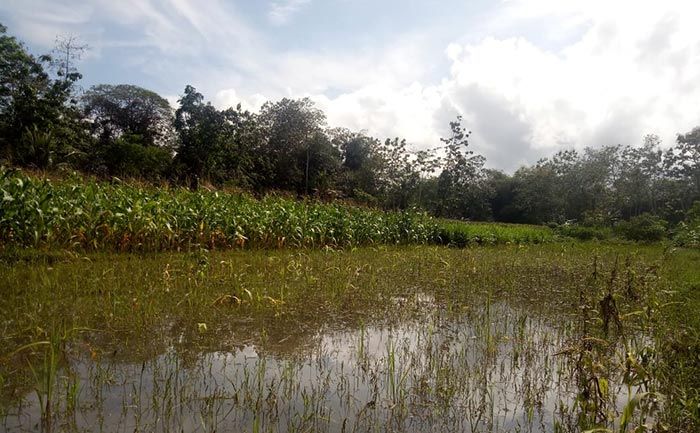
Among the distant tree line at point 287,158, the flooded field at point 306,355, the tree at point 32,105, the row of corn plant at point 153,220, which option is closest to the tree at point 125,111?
the distant tree line at point 287,158

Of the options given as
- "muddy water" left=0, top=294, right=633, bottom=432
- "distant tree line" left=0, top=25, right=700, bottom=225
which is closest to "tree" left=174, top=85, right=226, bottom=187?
"distant tree line" left=0, top=25, right=700, bottom=225

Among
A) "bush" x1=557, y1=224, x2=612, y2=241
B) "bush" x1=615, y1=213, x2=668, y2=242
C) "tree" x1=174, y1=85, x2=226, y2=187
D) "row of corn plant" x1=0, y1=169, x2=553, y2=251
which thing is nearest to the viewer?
"row of corn plant" x1=0, y1=169, x2=553, y2=251

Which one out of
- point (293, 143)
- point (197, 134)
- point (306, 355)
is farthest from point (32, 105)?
point (306, 355)

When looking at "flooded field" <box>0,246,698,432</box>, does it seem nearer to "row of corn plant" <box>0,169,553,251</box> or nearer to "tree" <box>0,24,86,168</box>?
"row of corn plant" <box>0,169,553,251</box>

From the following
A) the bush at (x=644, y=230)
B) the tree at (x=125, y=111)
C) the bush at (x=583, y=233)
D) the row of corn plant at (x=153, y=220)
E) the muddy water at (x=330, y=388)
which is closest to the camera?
the muddy water at (x=330, y=388)

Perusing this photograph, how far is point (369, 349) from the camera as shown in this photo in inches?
148

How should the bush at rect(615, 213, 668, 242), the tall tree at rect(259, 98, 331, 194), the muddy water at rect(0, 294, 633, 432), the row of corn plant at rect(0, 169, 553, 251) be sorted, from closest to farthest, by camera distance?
the muddy water at rect(0, 294, 633, 432)
the row of corn plant at rect(0, 169, 553, 251)
the bush at rect(615, 213, 668, 242)
the tall tree at rect(259, 98, 331, 194)

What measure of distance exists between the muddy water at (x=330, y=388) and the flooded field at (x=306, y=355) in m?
0.01

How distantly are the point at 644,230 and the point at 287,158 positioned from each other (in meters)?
20.6

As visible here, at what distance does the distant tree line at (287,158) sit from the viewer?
21891 millimetres

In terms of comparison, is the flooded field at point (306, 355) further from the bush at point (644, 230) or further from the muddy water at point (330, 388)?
the bush at point (644, 230)

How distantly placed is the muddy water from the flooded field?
1 cm

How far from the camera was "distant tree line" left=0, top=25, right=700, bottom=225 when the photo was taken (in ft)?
71.8

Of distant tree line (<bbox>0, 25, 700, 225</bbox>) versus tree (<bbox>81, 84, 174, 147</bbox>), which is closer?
distant tree line (<bbox>0, 25, 700, 225</bbox>)
